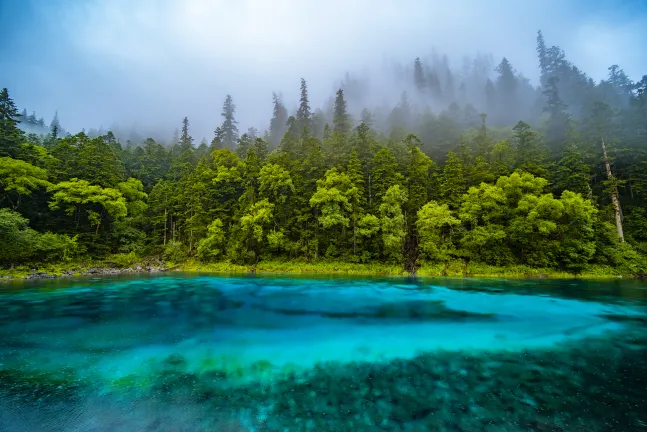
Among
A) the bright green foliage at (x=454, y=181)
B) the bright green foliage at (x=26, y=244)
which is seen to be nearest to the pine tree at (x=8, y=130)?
the bright green foliage at (x=26, y=244)

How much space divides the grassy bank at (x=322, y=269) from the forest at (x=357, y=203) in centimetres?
90

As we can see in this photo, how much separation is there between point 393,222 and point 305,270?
414 inches

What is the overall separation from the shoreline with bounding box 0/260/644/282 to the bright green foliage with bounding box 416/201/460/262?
127 centimetres

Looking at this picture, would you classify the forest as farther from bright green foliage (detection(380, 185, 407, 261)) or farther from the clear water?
the clear water

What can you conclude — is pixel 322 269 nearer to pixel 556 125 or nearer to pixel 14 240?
pixel 14 240

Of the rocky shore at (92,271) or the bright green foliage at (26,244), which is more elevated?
the bright green foliage at (26,244)

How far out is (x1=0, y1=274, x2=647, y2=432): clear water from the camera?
487 cm

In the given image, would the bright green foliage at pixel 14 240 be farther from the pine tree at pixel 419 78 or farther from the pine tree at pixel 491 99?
the pine tree at pixel 491 99

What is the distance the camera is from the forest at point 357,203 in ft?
83.8

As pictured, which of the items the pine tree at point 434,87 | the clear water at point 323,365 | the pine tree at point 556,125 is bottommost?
the clear water at point 323,365

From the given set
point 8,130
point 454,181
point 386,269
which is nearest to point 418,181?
point 454,181

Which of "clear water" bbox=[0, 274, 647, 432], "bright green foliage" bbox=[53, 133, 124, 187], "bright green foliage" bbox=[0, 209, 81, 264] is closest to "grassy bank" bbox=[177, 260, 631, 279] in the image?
"clear water" bbox=[0, 274, 647, 432]

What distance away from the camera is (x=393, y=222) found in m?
28.3

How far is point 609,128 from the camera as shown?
3070cm
